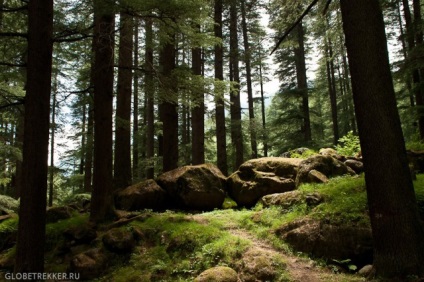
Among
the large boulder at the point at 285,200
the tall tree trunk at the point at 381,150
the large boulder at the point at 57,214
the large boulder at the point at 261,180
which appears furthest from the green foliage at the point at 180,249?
the large boulder at the point at 57,214

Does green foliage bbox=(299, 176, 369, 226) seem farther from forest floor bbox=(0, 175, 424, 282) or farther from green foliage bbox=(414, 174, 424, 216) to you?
green foliage bbox=(414, 174, 424, 216)

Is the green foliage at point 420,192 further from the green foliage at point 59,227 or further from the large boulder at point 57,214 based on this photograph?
the large boulder at point 57,214

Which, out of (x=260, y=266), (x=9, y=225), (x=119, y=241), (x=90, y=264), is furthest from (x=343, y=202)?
(x=9, y=225)

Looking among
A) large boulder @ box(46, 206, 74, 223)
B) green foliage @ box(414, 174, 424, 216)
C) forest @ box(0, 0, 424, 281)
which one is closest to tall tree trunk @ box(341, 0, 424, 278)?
forest @ box(0, 0, 424, 281)

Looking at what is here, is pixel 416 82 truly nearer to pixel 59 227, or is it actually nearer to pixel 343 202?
pixel 343 202

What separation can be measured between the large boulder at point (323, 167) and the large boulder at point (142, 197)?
4.03 m

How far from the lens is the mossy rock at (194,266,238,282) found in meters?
5.11

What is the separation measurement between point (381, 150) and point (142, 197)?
662 centimetres

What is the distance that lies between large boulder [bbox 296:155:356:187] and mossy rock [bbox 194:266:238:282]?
14.1 ft

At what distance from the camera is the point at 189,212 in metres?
9.37

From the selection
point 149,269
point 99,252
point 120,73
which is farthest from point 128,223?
point 120,73

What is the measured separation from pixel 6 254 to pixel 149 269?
3.94m

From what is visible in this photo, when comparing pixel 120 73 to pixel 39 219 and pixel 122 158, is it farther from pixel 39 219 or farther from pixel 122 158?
pixel 39 219

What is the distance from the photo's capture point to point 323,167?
29.9 feet
